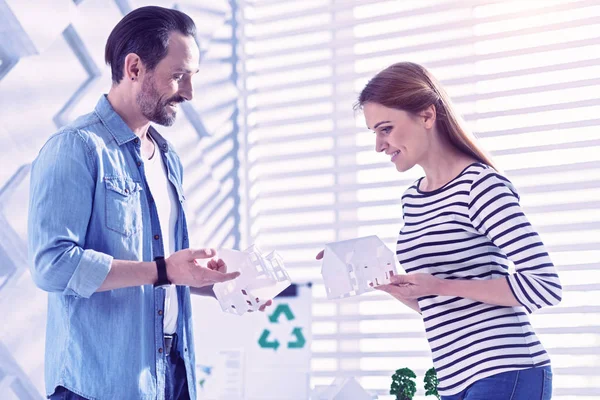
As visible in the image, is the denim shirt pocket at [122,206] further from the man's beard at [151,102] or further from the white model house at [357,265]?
the white model house at [357,265]

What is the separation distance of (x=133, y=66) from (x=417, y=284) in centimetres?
95

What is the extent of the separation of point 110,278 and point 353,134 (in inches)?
85.4

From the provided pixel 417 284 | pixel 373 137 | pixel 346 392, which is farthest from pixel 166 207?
pixel 373 137

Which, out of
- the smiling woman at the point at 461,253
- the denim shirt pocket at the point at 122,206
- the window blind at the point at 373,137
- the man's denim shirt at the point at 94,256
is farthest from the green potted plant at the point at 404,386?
the denim shirt pocket at the point at 122,206

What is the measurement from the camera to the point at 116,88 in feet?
6.63

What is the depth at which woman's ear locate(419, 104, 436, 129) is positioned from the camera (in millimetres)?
2029

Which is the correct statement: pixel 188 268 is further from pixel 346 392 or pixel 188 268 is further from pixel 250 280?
pixel 346 392

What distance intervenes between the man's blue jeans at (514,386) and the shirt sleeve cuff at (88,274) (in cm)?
91

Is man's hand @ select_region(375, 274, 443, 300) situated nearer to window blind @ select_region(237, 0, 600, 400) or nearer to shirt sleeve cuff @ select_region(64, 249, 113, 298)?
shirt sleeve cuff @ select_region(64, 249, 113, 298)

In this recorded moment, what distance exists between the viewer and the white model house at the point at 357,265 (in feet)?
6.30

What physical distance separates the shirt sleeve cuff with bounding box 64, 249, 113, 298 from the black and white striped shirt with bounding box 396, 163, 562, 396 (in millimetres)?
804

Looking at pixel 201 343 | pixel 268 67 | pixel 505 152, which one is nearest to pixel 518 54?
pixel 505 152

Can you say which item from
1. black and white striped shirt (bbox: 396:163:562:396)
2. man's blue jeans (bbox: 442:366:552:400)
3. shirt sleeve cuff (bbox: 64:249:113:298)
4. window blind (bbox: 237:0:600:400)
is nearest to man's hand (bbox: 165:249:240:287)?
shirt sleeve cuff (bbox: 64:249:113:298)

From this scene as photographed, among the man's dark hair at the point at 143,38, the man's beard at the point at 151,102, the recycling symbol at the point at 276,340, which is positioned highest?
the man's dark hair at the point at 143,38
